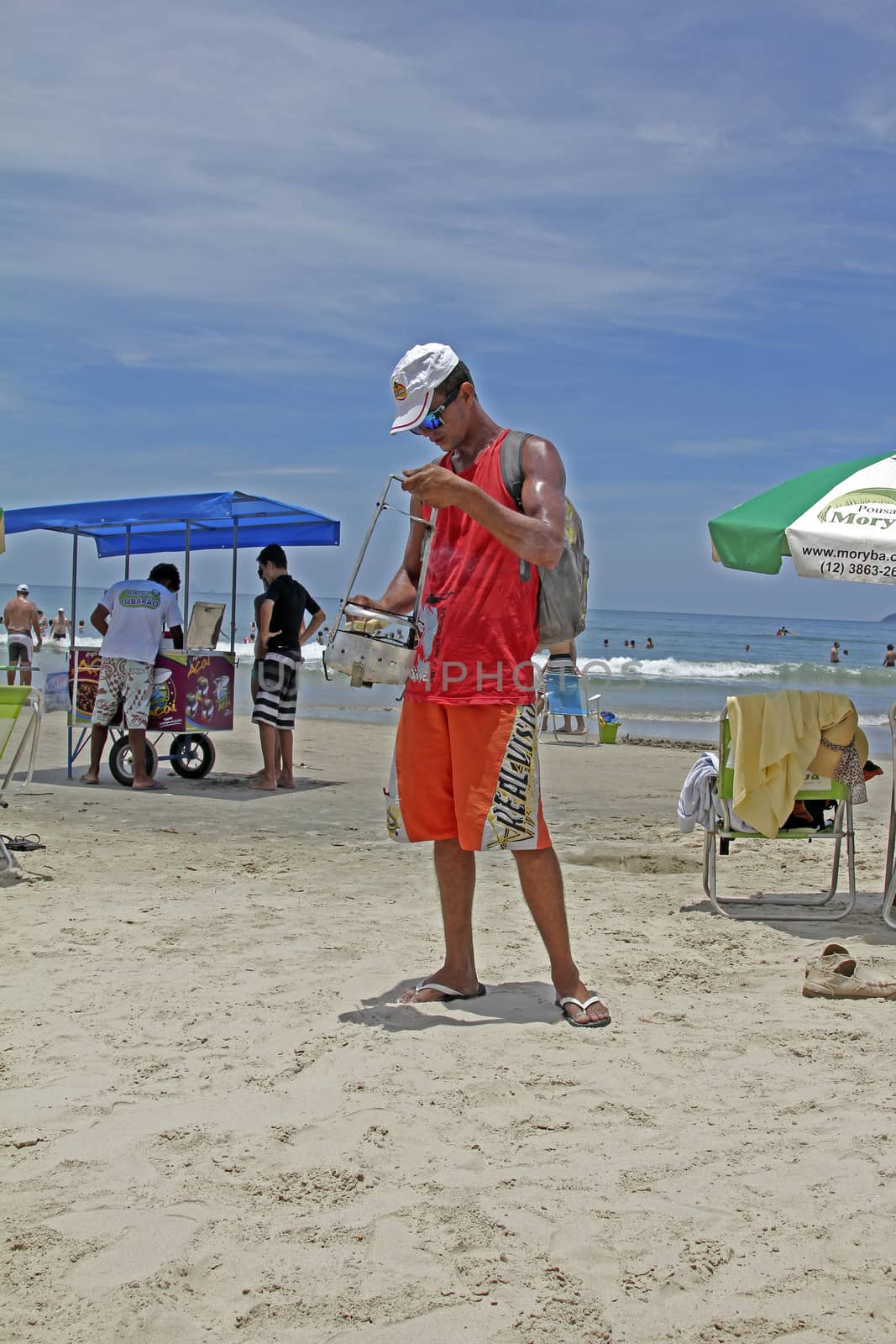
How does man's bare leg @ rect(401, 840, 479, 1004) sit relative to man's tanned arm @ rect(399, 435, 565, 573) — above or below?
below

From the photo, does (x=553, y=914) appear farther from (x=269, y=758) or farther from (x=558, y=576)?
(x=269, y=758)

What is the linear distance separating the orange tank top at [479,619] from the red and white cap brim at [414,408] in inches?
8.6

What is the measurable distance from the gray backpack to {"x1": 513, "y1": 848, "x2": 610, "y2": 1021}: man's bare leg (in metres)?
0.62

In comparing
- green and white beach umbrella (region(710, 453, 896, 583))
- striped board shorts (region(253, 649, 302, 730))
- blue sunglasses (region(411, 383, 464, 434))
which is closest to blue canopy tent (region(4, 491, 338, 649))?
striped board shorts (region(253, 649, 302, 730))

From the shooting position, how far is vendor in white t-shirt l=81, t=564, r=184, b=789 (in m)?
8.23

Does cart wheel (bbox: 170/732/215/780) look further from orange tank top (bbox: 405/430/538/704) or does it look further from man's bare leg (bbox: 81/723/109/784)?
orange tank top (bbox: 405/430/538/704)

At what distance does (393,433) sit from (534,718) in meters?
0.89

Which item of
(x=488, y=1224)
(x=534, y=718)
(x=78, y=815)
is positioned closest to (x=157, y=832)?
(x=78, y=815)

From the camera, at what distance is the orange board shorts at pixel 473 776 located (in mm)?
3227

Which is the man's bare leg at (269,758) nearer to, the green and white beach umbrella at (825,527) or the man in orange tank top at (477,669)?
the green and white beach umbrella at (825,527)

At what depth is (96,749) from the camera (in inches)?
339

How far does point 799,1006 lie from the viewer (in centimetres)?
361

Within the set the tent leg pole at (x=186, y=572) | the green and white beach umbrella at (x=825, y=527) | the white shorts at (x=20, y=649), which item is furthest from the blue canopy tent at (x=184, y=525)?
the green and white beach umbrella at (x=825, y=527)

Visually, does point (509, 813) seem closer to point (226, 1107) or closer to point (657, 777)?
point (226, 1107)
